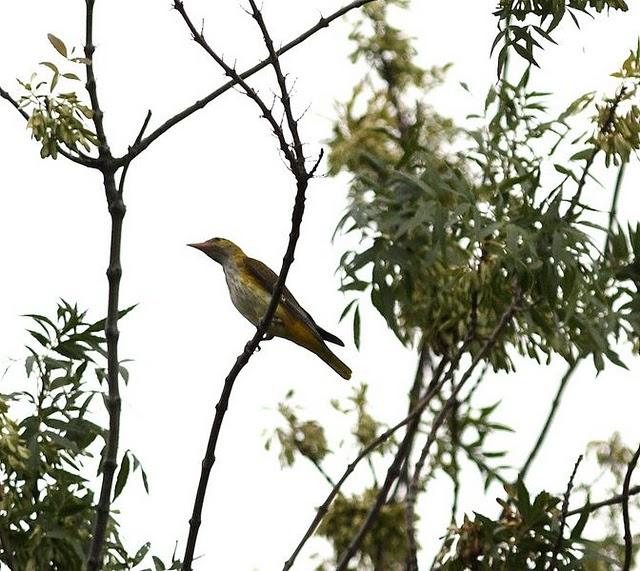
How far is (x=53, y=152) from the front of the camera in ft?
11.8

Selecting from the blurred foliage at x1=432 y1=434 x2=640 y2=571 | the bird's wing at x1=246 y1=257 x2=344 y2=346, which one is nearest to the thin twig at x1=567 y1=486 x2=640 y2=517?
the blurred foliage at x1=432 y1=434 x2=640 y2=571

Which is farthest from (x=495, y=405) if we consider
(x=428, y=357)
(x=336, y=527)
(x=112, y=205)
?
(x=112, y=205)

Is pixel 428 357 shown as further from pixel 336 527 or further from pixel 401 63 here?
pixel 401 63

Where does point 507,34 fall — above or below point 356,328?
above

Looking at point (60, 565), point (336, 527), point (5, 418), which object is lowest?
point (60, 565)

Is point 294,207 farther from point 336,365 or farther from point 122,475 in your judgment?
point 336,365

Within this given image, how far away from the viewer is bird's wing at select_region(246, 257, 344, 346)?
6938 millimetres

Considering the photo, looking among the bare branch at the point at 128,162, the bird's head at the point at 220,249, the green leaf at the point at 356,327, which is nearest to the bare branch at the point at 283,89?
the bare branch at the point at 128,162

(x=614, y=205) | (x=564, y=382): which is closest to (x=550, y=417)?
(x=564, y=382)

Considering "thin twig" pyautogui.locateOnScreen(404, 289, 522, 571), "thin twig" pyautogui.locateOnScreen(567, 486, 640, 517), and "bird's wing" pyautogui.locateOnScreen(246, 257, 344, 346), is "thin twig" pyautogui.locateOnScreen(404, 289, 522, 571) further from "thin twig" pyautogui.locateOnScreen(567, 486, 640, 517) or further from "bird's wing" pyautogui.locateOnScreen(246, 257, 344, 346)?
"bird's wing" pyautogui.locateOnScreen(246, 257, 344, 346)

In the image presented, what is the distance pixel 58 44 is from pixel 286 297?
3.60 metres

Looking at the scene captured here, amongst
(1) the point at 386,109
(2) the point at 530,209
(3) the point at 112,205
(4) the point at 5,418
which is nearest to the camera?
(3) the point at 112,205

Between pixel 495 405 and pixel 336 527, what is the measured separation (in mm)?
837

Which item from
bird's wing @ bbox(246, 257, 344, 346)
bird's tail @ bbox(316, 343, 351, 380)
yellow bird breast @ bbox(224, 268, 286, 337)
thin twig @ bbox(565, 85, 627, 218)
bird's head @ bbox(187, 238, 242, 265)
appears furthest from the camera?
bird's head @ bbox(187, 238, 242, 265)
